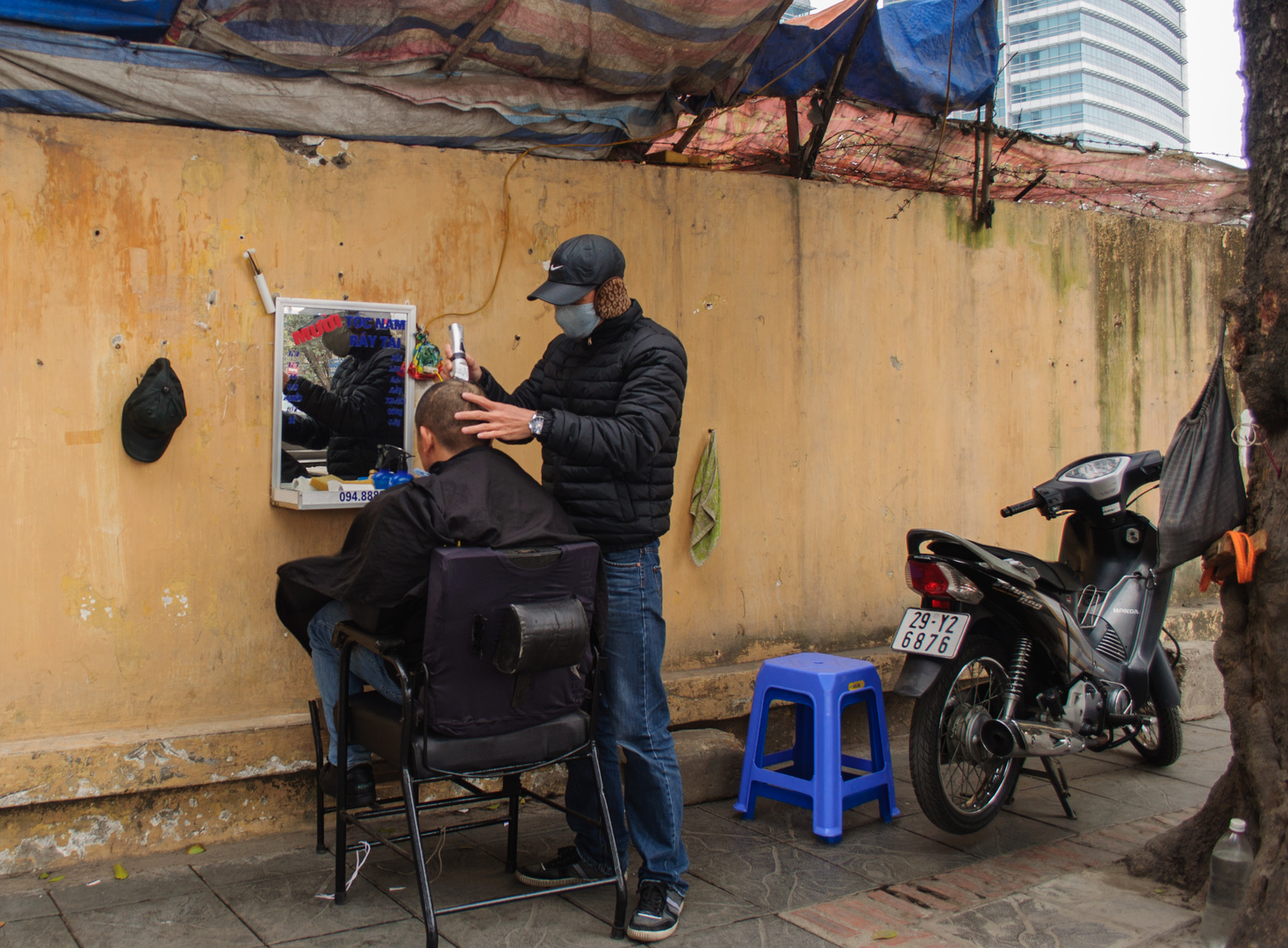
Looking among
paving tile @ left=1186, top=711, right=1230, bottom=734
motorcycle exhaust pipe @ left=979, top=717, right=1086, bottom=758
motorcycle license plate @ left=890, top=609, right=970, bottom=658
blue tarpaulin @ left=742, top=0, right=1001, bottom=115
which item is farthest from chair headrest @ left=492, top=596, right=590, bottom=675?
paving tile @ left=1186, top=711, right=1230, bottom=734

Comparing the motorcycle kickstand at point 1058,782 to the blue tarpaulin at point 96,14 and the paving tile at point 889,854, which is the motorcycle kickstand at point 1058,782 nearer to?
the paving tile at point 889,854

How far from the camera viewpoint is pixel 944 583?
3.47 metres

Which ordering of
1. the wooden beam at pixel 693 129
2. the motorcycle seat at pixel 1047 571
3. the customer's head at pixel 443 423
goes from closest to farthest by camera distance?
the customer's head at pixel 443 423 → the motorcycle seat at pixel 1047 571 → the wooden beam at pixel 693 129

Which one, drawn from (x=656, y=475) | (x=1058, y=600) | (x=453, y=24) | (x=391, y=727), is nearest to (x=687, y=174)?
(x=453, y=24)

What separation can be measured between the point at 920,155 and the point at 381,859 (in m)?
4.02

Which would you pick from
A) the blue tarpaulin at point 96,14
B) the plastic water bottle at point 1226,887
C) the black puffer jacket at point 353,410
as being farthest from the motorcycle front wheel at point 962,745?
the blue tarpaulin at point 96,14

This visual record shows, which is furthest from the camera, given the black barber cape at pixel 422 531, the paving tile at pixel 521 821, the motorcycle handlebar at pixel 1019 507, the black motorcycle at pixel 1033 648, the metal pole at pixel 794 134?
the metal pole at pixel 794 134

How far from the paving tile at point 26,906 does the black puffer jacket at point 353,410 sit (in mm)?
1495

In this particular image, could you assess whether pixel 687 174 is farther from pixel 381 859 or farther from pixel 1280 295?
pixel 381 859

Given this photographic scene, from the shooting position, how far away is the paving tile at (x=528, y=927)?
2.72 m

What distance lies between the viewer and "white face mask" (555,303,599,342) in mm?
2945

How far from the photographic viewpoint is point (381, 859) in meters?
3.26

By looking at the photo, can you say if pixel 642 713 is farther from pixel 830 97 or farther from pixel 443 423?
pixel 830 97

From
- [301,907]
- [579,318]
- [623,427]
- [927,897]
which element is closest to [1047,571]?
[927,897]
